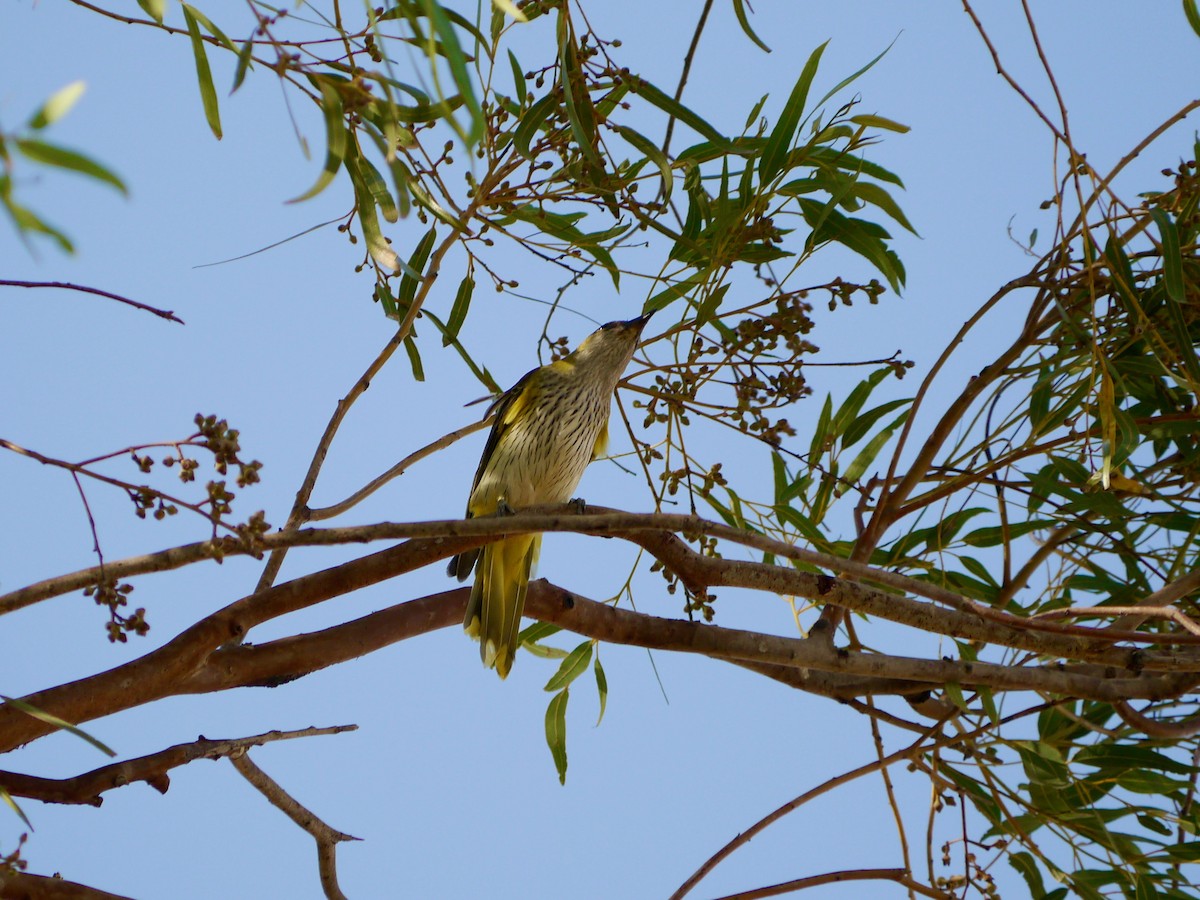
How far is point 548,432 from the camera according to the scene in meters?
3.01

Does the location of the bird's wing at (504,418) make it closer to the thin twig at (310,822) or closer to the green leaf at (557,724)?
the green leaf at (557,724)

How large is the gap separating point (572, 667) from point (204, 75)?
1421mm

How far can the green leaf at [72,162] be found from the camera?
778mm

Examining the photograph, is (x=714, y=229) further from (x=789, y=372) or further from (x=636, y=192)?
(x=789, y=372)

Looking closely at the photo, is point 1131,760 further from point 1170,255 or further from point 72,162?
point 72,162

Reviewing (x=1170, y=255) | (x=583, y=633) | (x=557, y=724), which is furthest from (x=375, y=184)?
(x=1170, y=255)

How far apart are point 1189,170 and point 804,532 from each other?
105cm

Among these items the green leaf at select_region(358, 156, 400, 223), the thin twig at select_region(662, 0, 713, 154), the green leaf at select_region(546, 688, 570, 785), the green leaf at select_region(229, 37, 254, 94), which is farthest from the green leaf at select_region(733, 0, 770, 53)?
the green leaf at select_region(546, 688, 570, 785)

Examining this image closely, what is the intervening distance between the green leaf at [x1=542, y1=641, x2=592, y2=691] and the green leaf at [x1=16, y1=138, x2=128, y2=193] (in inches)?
74.6

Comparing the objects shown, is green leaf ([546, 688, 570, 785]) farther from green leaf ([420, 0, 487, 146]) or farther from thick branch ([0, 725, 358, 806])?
green leaf ([420, 0, 487, 146])

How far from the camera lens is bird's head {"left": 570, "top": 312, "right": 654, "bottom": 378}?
305 cm

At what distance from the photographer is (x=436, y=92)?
92cm

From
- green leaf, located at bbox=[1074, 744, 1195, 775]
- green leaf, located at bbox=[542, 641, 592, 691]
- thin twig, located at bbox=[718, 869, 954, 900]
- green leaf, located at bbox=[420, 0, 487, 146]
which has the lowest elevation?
thin twig, located at bbox=[718, 869, 954, 900]

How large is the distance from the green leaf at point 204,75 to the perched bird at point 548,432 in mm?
1223
